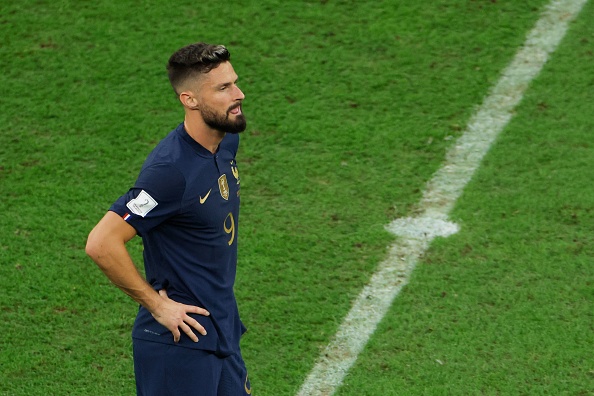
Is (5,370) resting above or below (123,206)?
below

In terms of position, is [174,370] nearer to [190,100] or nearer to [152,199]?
[152,199]

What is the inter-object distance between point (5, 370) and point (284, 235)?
165cm

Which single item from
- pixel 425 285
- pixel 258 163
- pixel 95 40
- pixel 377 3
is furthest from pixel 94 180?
pixel 377 3

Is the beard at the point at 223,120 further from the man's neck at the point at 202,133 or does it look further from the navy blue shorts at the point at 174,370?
the navy blue shorts at the point at 174,370

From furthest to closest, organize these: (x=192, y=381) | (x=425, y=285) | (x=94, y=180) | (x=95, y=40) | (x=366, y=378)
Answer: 1. (x=95, y=40)
2. (x=94, y=180)
3. (x=425, y=285)
4. (x=366, y=378)
5. (x=192, y=381)

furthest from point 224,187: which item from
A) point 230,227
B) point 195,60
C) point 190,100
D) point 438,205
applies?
point 438,205

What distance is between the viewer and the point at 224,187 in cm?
394

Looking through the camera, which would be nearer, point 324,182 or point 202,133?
Result: point 202,133

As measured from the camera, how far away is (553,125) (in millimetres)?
6590

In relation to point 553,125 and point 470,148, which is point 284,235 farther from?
point 553,125

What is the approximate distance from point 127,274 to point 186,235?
261mm

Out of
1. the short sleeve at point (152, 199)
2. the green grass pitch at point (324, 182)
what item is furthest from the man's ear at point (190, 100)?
the green grass pitch at point (324, 182)

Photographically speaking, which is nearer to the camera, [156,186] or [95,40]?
[156,186]

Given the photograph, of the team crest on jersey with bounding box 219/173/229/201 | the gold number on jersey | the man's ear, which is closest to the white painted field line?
the gold number on jersey
